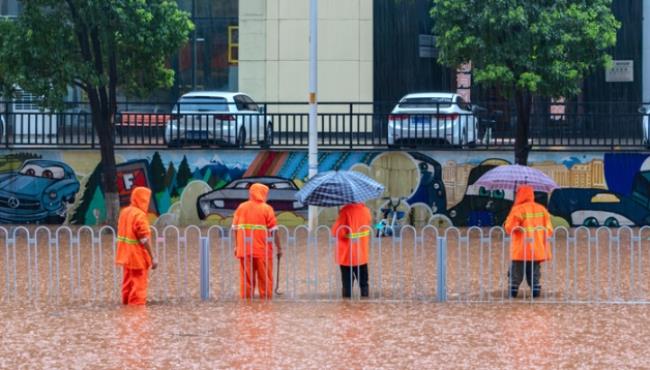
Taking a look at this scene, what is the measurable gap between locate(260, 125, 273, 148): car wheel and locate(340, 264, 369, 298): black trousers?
1172 centimetres

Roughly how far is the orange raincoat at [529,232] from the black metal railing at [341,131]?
36.0 ft

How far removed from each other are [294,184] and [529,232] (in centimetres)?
1180

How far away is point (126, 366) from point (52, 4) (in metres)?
14.0

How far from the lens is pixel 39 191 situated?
1080 inches

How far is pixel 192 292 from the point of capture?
658 inches

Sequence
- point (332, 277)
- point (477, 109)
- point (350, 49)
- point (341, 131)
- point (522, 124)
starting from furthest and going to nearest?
point (350, 49) < point (341, 131) < point (477, 109) < point (522, 124) < point (332, 277)

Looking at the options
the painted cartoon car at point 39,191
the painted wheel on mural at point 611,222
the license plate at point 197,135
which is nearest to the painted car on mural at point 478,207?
the painted wheel on mural at point 611,222

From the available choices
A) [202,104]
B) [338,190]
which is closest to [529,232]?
[338,190]

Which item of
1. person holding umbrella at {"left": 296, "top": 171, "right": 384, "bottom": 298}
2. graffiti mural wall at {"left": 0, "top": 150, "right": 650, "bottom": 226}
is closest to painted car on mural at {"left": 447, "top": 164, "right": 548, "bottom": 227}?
graffiti mural wall at {"left": 0, "top": 150, "right": 650, "bottom": 226}

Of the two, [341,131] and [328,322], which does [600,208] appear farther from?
[328,322]

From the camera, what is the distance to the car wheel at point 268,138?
2745 centimetres

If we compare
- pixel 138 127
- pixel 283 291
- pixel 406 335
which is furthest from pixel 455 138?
pixel 406 335

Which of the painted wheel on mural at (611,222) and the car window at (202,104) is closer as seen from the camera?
the painted wheel on mural at (611,222)

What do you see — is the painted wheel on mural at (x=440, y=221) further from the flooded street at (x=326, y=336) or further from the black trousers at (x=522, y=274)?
the flooded street at (x=326, y=336)
